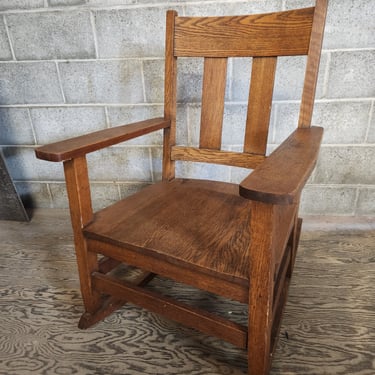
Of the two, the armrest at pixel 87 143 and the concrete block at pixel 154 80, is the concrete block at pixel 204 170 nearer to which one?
the concrete block at pixel 154 80

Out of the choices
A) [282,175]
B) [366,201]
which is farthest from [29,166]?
[366,201]

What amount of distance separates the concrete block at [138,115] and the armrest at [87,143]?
53cm

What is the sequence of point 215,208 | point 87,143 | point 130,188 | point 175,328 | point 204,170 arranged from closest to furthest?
point 87,143 → point 215,208 → point 175,328 → point 204,170 → point 130,188

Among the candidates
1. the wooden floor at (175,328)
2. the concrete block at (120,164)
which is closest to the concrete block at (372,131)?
the wooden floor at (175,328)

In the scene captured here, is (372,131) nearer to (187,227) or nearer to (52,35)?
(187,227)

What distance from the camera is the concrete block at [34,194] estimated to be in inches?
71.4

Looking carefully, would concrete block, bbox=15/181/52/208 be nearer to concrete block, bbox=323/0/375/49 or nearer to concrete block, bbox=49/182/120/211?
concrete block, bbox=49/182/120/211

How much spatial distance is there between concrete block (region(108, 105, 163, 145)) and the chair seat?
59 cm

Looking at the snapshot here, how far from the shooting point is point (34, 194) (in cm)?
184

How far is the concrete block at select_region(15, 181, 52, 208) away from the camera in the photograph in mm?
1812

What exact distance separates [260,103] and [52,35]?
1127 mm

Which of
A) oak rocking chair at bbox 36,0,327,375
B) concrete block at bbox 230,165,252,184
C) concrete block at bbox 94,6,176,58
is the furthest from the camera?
concrete block at bbox 230,165,252,184

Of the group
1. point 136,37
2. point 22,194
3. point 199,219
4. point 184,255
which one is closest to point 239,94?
point 136,37

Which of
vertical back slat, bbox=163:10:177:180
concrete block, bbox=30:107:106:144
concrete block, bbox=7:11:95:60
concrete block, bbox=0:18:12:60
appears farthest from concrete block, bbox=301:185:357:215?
concrete block, bbox=0:18:12:60
